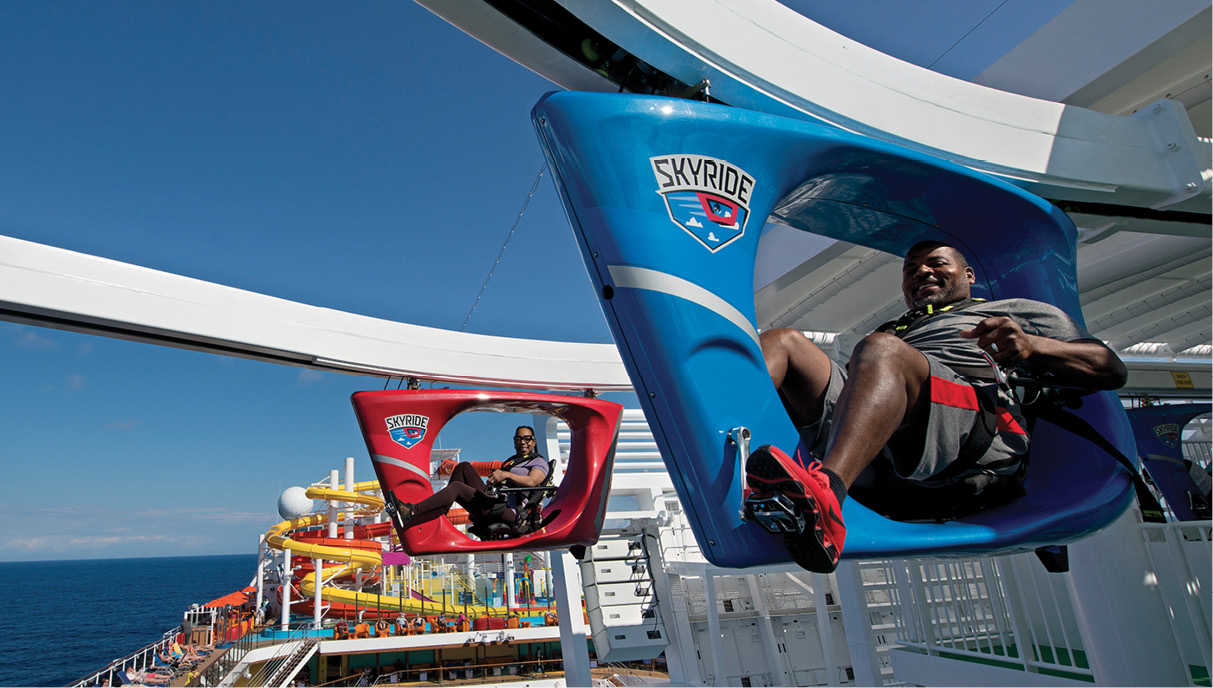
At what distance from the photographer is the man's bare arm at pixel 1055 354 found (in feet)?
5.16

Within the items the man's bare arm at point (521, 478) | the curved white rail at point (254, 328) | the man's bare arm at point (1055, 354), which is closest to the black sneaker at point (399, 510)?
the man's bare arm at point (521, 478)

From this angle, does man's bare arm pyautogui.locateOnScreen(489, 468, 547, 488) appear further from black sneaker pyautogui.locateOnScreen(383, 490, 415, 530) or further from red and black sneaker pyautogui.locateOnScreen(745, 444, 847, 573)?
red and black sneaker pyautogui.locateOnScreen(745, 444, 847, 573)

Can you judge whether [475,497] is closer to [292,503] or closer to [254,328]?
[254,328]

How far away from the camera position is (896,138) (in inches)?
87.7

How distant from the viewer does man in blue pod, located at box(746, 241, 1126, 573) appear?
1296mm

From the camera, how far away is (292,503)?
1973 centimetres

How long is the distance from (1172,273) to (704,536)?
5.79 meters

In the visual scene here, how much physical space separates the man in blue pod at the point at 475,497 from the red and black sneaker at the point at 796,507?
314cm

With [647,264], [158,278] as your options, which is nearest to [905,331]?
[647,264]

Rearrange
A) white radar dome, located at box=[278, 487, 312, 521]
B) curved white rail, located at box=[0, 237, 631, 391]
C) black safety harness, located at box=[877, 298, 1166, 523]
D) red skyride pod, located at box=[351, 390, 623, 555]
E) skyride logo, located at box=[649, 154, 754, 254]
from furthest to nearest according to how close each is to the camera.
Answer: white radar dome, located at box=[278, 487, 312, 521], red skyride pod, located at box=[351, 390, 623, 555], curved white rail, located at box=[0, 237, 631, 391], black safety harness, located at box=[877, 298, 1166, 523], skyride logo, located at box=[649, 154, 754, 254]

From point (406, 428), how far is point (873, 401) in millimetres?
3254

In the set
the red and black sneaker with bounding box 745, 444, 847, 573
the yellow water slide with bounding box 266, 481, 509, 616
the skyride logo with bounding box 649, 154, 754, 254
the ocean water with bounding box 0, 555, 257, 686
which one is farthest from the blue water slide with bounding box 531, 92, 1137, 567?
the ocean water with bounding box 0, 555, 257, 686

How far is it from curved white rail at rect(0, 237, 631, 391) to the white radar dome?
16.7 meters

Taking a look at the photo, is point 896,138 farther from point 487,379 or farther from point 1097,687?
point 487,379
